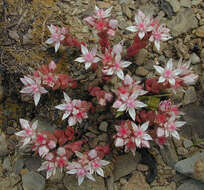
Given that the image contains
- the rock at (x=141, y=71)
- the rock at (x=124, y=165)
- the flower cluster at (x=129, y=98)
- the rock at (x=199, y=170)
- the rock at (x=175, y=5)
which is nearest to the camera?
the flower cluster at (x=129, y=98)

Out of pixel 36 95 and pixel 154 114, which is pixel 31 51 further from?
pixel 154 114

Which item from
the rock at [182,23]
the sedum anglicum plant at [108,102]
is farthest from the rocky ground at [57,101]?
the sedum anglicum plant at [108,102]

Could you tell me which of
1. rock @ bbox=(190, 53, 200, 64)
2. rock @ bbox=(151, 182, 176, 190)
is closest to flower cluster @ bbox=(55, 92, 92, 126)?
rock @ bbox=(151, 182, 176, 190)

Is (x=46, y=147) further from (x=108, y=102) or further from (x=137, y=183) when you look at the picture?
(x=137, y=183)

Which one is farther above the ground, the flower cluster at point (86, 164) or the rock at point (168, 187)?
the flower cluster at point (86, 164)

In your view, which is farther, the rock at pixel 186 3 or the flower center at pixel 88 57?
the rock at pixel 186 3

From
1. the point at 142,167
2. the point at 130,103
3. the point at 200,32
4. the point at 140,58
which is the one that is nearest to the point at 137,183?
the point at 142,167

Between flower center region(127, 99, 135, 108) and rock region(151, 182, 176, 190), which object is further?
rock region(151, 182, 176, 190)

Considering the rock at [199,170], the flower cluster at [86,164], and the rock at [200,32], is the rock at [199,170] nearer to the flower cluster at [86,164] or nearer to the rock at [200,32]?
the flower cluster at [86,164]

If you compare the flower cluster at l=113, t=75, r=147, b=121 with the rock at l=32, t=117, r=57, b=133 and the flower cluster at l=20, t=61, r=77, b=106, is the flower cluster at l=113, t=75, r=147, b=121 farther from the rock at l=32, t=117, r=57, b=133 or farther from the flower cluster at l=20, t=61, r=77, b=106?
the rock at l=32, t=117, r=57, b=133
